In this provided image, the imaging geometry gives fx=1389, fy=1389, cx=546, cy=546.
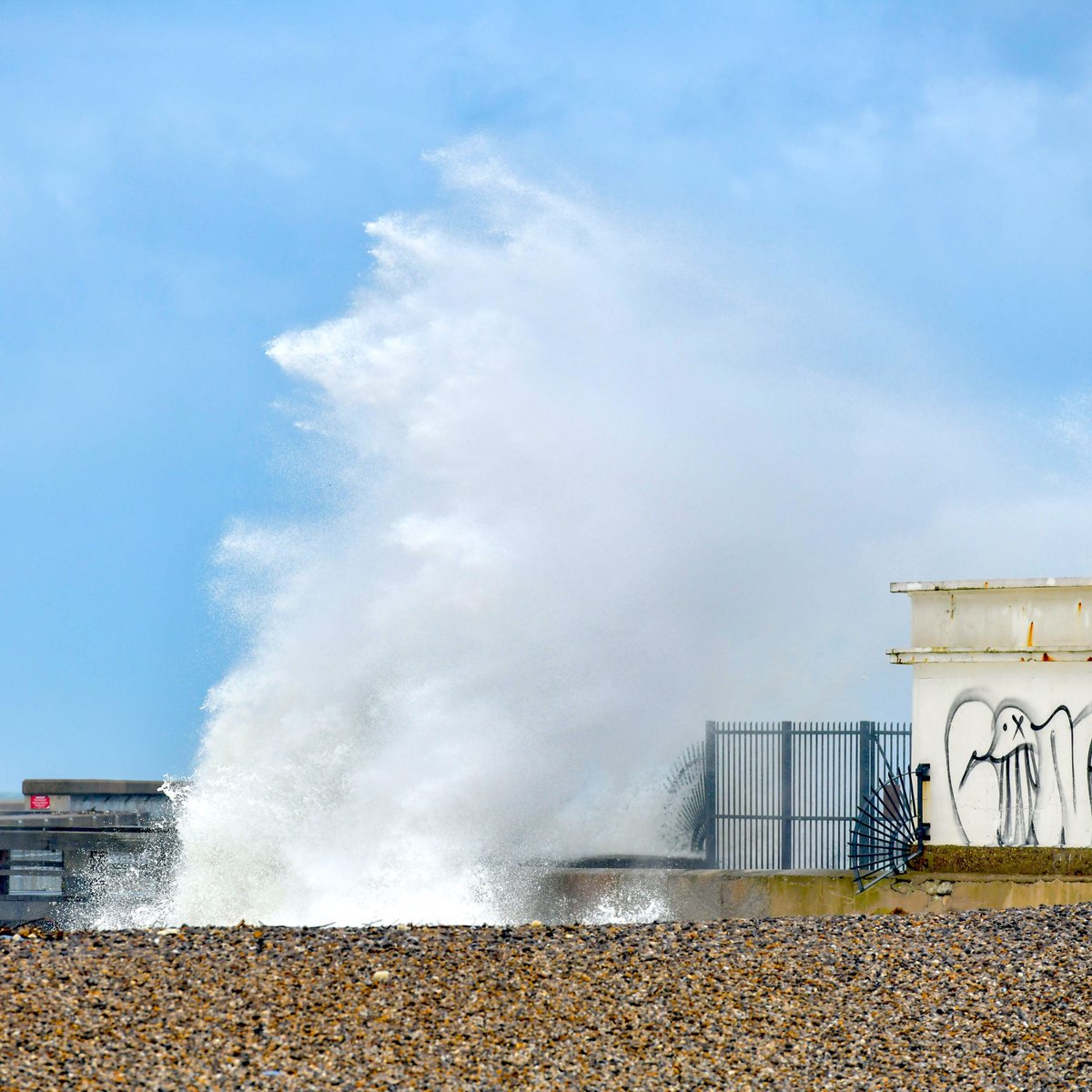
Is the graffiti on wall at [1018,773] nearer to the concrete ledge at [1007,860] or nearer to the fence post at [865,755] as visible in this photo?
the concrete ledge at [1007,860]

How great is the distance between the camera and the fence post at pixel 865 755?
17516mm

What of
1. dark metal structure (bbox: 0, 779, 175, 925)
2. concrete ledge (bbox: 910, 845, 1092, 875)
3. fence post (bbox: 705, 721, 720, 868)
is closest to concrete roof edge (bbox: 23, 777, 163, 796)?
dark metal structure (bbox: 0, 779, 175, 925)

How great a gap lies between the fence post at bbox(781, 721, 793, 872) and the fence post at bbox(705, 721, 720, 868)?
0.87 metres

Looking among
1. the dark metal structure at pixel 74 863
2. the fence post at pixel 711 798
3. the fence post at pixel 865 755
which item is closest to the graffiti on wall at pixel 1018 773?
the fence post at pixel 865 755

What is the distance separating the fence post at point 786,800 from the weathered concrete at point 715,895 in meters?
2.29

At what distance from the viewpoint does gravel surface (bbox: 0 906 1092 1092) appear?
720 centimetres

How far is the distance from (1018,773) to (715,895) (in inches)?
148

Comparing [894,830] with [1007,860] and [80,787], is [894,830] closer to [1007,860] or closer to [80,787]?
[1007,860]

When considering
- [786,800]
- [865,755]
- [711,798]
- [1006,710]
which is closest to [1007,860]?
[1006,710]

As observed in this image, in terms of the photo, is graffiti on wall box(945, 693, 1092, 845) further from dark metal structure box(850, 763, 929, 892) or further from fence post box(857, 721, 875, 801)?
fence post box(857, 721, 875, 801)

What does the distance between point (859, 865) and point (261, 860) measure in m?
7.54

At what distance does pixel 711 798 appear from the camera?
18.2 m

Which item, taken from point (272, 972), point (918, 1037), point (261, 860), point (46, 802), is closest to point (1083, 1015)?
point (918, 1037)

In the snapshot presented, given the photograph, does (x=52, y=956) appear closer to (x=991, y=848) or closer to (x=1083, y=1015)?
(x=1083, y=1015)
